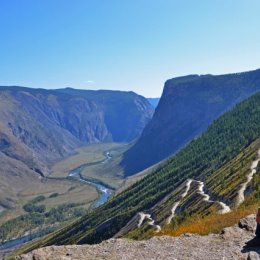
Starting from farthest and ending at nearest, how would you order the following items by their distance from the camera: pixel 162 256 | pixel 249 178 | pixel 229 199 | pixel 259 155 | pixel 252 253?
pixel 259 155 < pixel 249 178 < pixel 229 199 < pixel 162 256 < pixel 252 253

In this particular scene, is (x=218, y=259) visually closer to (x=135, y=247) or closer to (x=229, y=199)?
(x=135, y=247)

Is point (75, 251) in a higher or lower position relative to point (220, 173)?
higher

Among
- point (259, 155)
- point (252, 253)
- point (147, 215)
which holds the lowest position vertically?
point (147, 215)

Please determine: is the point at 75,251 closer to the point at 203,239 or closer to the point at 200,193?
A: the point at 203,239

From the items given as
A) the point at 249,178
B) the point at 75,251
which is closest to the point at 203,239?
the point at 75,251

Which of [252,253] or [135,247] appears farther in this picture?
[135,247]

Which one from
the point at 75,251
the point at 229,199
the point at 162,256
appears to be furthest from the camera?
the point at 229,199

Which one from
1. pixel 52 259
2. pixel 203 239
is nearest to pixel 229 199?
pixel 203 239
